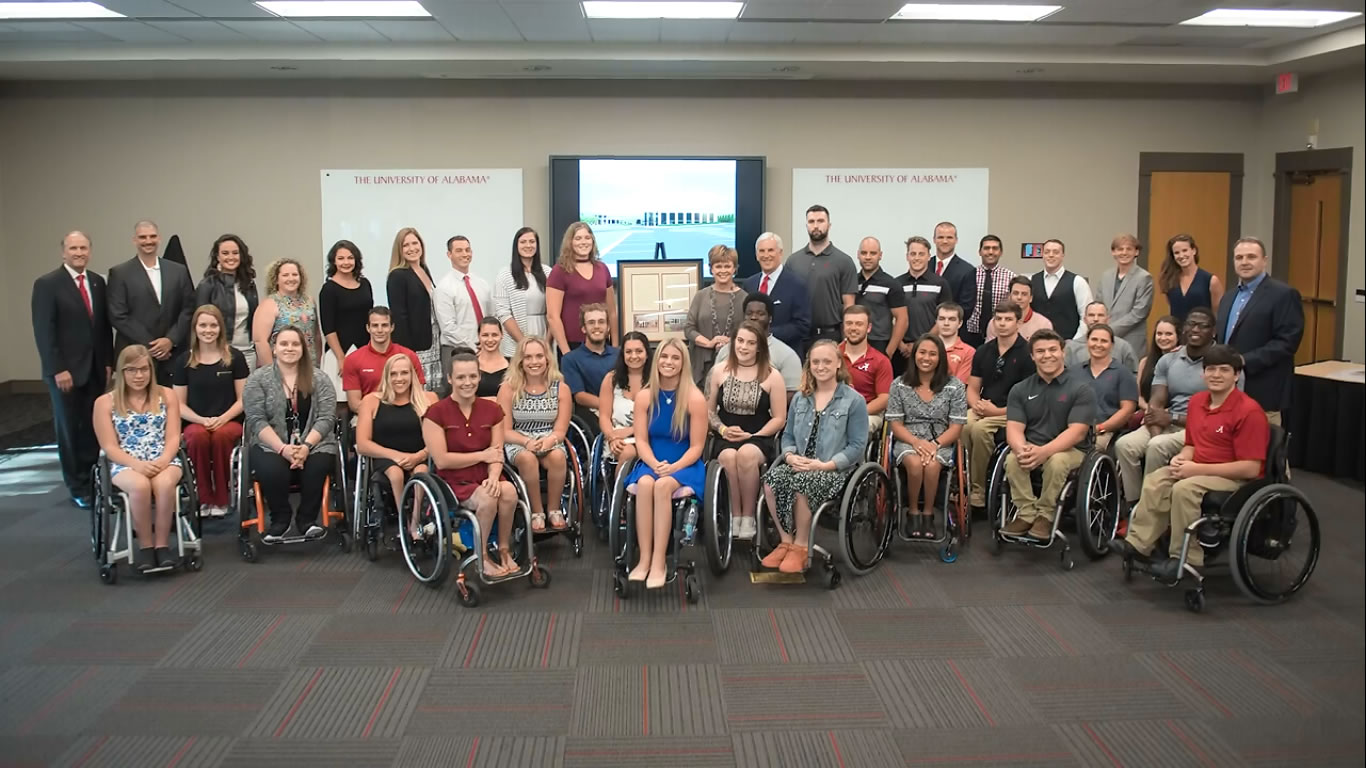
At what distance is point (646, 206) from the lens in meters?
8.47

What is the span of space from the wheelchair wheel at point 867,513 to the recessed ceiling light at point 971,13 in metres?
3.39

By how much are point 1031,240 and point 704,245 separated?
2.83 m

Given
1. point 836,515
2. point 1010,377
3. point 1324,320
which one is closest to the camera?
point 836,515

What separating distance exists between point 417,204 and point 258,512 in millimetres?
4490

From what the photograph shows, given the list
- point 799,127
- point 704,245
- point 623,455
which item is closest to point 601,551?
point 623,455

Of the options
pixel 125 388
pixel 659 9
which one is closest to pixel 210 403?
pixel 125 388

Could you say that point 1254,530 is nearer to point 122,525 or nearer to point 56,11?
point 122,525

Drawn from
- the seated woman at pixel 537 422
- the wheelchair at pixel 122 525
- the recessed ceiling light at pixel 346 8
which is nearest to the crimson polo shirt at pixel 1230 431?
the seated woman at pixel 537 422

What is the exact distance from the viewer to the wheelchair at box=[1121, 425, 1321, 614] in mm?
3945

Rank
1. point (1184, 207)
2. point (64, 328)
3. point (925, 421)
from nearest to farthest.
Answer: point (925, 421), point (64, 328), point (1184, 207)

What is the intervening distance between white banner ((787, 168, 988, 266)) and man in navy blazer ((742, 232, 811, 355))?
2826 millimetres

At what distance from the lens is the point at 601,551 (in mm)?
4867

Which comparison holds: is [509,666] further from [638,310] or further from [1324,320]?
[1324,320]

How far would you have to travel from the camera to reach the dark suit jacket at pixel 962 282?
21.7 ft
